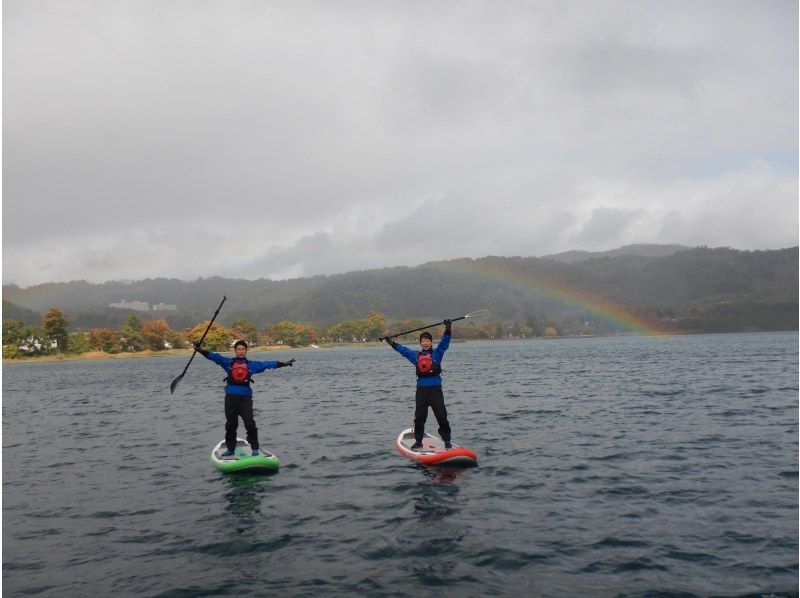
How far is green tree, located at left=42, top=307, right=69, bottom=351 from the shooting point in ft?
589

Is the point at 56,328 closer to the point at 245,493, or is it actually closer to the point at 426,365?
the point at 245,493

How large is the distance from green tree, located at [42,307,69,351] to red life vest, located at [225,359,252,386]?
194332 mm

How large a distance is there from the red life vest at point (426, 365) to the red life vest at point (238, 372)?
5.02m

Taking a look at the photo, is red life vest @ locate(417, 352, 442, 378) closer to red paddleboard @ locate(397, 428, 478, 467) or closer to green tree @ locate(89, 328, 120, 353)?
red paddleboard @ locate(397, 428, 478, 467)

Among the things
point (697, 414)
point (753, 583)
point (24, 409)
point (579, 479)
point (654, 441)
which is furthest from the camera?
point (24, 409)

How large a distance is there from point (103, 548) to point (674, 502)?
38.4 ft

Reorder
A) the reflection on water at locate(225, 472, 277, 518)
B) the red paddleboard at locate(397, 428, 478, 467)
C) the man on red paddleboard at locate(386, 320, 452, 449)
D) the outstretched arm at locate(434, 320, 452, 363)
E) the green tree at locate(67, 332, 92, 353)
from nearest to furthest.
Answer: the reflection on water at locate(225, 472, 277, 518), the red paddleboard at locate(397, 428, 478, 467), the outstretched arm at locate(434, 320, 452, 363), the man on red paddleboard at locate(386, 320, 452, 449), the green tree at locate(67, 332, 92, 353)

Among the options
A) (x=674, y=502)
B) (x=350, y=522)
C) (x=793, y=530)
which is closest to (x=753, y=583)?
(x=793, y=530)

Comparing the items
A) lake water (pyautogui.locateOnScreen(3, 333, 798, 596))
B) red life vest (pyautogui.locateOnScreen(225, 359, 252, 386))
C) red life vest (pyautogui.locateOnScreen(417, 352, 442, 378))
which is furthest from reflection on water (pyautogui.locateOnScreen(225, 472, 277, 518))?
red life vest (pyautogui.locateOnScreen(417, 352, 442, 378))

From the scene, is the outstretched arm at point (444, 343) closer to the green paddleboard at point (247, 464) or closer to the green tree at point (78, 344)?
the green paddleboard at point (247, 464)

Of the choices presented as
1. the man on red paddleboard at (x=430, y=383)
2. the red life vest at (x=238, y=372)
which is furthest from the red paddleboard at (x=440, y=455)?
the red life vest at (x=238, y=372)

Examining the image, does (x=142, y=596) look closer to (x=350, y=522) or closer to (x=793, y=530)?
(x=350, y=522)

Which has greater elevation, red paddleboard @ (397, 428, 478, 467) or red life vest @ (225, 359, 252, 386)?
red life vest @ (225, 359, 252, 386)

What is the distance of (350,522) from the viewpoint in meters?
11.5
